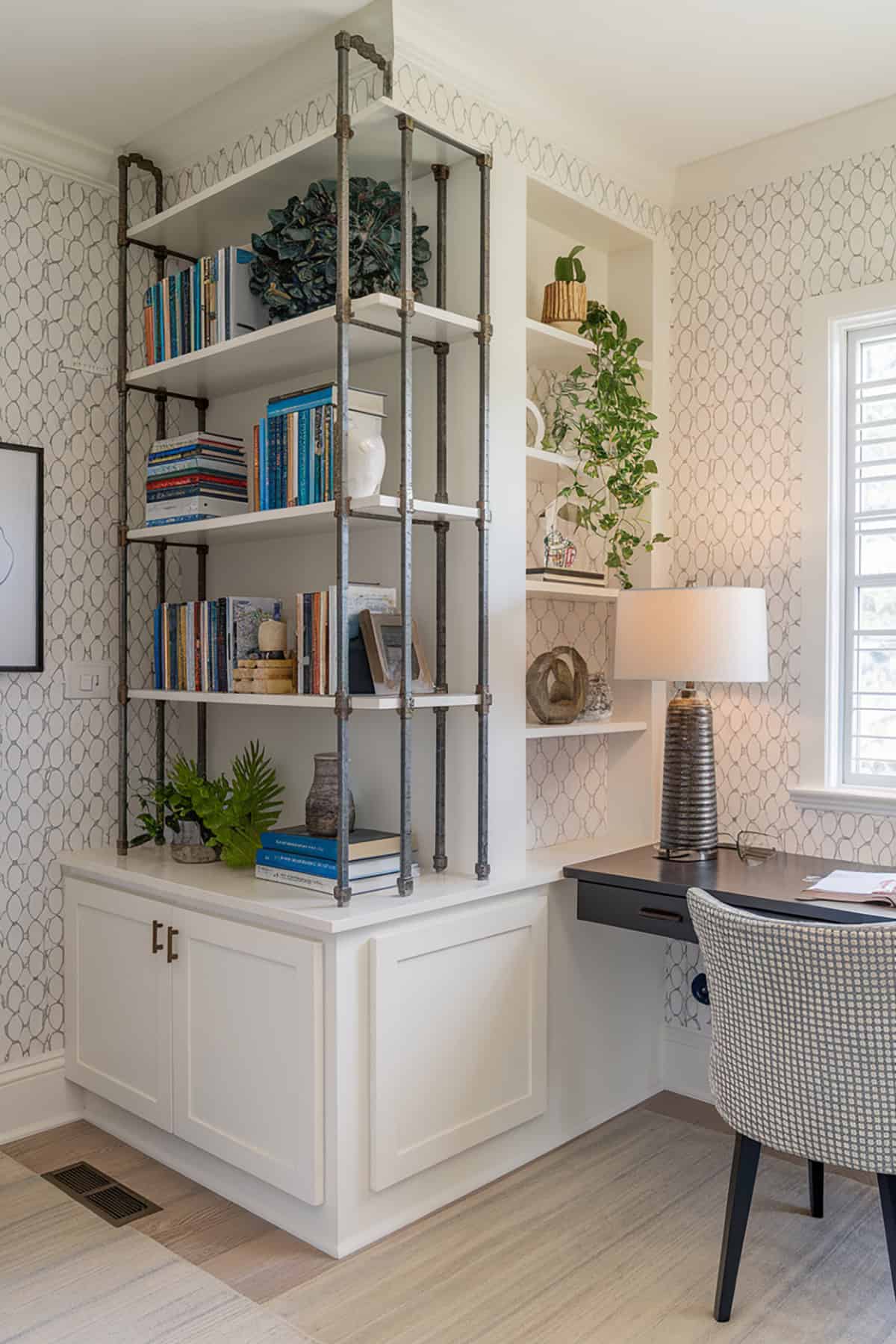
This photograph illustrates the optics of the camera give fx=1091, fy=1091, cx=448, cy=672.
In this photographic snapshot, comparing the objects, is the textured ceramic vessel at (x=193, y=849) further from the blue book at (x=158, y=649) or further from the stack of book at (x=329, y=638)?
the stack of book at (x=329, y=638)

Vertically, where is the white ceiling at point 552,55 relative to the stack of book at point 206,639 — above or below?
above

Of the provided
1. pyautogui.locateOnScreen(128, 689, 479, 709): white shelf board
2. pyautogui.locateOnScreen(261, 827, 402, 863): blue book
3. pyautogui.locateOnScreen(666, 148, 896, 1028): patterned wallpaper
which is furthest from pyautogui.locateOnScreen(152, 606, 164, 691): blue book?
pyautogui.locateOnScreen(666, 148, 896, 1028): patterned wallpaper

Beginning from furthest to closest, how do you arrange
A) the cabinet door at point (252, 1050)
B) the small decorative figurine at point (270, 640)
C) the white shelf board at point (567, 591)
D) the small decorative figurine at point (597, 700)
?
the small decorative figurine at point (597, 700)
the white shelf board at point (567, 591)
the small decorative figurine at point (270, 640)
the cabinet door at point (252, 1050)

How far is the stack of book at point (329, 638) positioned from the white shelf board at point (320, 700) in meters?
0.05

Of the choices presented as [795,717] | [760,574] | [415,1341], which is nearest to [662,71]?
[760,574]

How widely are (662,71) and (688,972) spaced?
2422 millimetres

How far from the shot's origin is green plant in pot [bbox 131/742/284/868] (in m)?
2.81

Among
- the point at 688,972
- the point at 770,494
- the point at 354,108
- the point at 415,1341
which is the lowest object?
Result: the point at 415,1341

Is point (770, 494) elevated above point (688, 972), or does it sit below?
above

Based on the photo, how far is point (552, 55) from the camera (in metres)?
2.62

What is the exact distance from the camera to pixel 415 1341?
2023mm

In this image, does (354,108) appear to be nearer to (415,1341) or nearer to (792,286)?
(792,286)

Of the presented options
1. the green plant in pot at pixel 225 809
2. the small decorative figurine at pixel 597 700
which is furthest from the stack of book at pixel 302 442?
the small decorative figurine at pixel 597 700

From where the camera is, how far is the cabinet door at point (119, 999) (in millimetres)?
2703
